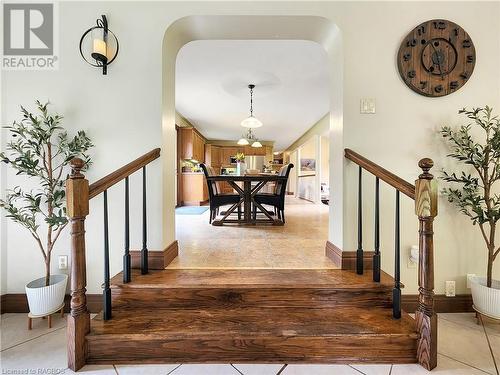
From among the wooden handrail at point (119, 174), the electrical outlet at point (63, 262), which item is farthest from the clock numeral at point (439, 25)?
the electrical outlet at point (63, 262)

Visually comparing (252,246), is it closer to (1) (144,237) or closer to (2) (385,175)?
(1) (144,237)

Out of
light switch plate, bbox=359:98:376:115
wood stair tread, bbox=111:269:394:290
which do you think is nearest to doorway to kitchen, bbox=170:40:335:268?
wood stair tread, bbox=111:269:394:290

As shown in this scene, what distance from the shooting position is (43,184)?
5.86ft

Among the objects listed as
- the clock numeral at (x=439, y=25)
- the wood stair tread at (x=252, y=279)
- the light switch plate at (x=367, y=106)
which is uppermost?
the clock numeral at (x=439, y=25)

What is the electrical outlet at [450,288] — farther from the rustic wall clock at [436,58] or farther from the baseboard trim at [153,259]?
the baseboard trim at [153,259]

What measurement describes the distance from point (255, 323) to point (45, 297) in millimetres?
1447

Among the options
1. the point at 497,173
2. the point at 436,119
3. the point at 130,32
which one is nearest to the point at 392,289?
the point at 497,173

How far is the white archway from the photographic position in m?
1.83

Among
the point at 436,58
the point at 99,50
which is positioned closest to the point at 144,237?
the point at 99,50

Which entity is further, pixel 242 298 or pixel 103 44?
pixel 103 44

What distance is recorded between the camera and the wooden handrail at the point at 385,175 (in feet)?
4.33

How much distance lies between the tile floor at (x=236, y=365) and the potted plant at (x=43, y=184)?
0.18 meters

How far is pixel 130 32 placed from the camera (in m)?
1.80

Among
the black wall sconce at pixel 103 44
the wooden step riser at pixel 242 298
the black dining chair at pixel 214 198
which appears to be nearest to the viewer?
the wooden step riser at pixel 242 298
